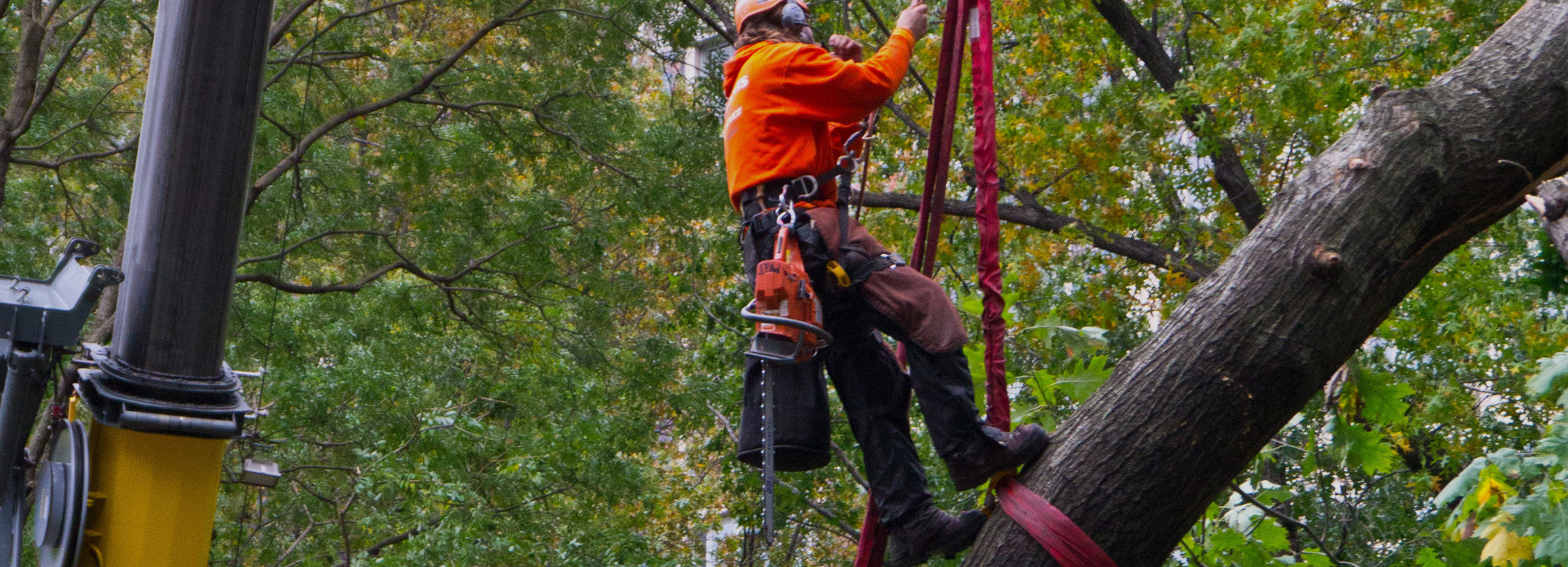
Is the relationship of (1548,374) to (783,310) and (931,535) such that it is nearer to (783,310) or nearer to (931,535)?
(931,535)

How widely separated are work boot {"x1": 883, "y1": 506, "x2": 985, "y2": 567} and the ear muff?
1354 mm

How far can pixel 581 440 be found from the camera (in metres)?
10.9

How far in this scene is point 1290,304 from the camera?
9.18ft

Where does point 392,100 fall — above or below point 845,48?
above

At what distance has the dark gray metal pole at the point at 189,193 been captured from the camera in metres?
2.74

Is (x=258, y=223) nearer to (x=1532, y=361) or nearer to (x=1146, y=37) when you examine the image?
(x=1146, y=37)

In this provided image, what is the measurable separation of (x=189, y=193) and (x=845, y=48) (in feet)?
5.76

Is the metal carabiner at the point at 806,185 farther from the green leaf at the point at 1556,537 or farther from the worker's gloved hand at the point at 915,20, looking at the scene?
the green leaf at the point at 1556,537

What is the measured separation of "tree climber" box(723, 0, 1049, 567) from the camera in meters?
3.37

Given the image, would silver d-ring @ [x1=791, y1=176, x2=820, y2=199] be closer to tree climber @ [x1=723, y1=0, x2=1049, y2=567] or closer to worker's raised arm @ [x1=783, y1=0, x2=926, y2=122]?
tree climber @ [x1=723, y1=0, x2=1049, y2=567]

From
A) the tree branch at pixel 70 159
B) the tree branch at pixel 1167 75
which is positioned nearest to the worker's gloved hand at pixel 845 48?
the tree branch at pixel 1167 75

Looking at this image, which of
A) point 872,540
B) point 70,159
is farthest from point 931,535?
point 70,159

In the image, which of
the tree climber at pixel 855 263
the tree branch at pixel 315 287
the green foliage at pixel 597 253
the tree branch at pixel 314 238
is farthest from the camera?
the tree branch at pixel 315 287

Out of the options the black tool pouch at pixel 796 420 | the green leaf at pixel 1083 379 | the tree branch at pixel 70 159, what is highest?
the tree branch at pixel 70 159
